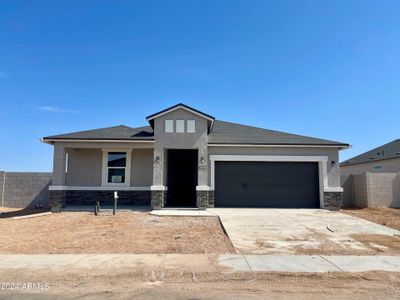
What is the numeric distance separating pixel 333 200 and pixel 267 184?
3478 millimetres

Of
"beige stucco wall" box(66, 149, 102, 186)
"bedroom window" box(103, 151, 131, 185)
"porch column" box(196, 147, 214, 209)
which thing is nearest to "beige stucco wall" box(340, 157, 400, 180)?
"porch column" box(196, 147, 214, 209)

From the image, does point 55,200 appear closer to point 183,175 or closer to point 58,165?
point 58,165

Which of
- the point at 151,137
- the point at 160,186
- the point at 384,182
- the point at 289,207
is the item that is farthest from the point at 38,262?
the point at 384,182

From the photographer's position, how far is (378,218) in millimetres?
14023

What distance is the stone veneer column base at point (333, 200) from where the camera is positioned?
16328 millimetres

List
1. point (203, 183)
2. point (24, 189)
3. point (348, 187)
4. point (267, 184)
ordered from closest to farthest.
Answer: point (203, 183) < point (267, 184) < point (24, 189) < point (348, 187)

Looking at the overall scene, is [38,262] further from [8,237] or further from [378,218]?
[378,218]

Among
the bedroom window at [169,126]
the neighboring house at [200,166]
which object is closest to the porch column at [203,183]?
the neighboring house at [200,166]

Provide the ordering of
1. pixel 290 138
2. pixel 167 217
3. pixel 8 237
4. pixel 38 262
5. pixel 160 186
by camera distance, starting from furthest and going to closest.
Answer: pixel 290 138, pixel 160 186, pixel 167 217, pixel 8 237, pixel 38 262

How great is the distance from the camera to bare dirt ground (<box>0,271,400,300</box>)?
5.36m

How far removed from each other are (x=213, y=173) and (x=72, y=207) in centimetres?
781

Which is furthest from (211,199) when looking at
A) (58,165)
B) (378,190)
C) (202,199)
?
(378,190)

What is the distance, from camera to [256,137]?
17.7 metres

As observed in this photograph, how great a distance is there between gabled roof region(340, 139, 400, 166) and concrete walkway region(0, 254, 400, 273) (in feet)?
69.6
